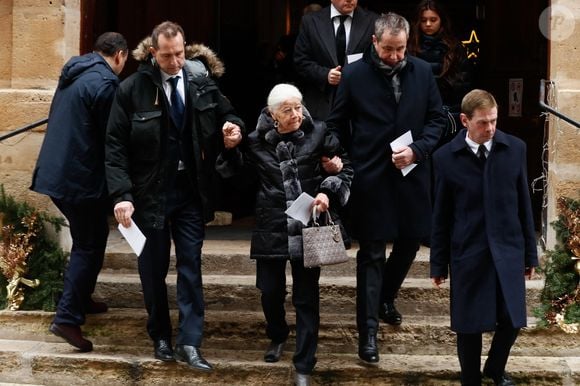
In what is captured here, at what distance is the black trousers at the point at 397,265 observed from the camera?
7.03 m

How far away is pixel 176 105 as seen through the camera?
270 inches

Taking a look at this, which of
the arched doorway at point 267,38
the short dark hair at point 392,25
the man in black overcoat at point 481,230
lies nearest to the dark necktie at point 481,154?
the man in black overcoat at point 481,230

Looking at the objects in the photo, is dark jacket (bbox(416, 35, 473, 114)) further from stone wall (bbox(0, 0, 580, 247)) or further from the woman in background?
stone wall (bbox(0, 0, 580, 247))

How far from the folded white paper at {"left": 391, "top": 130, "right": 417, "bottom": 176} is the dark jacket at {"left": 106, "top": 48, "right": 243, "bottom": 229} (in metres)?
0.92

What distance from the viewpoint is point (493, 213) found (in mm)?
6074

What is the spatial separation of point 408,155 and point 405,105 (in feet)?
1.08

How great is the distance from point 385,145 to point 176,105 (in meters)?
1.27

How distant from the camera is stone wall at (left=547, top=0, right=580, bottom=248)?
7664 millimetres

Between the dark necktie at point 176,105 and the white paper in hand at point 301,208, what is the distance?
3.01 feet

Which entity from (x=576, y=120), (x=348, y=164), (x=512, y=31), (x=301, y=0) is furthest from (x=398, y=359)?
(x=301, y=0)

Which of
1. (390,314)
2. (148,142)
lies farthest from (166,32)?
(390,314)

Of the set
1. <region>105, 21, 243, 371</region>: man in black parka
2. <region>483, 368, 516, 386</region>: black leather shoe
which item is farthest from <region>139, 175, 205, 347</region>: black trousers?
<region>483, 368, 516, 386</region>: black leather shoe

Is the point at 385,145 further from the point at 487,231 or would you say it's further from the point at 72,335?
the point at 72,335

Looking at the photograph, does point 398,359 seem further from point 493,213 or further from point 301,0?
point 301,0
